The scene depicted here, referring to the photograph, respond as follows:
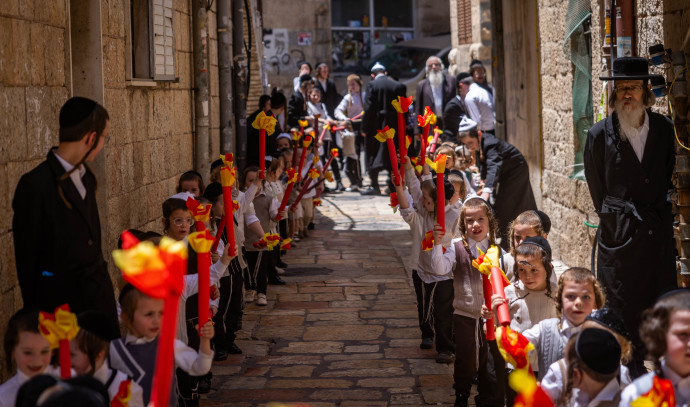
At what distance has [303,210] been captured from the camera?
12.7m

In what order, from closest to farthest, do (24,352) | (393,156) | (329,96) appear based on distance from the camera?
1. (24,352)
2. (393,156)
3. (329,96)

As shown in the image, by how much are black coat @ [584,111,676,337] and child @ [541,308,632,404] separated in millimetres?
1424

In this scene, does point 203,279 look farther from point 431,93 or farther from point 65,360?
point 431,93

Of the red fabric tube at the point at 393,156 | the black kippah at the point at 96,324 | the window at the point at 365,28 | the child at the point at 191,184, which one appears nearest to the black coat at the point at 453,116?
the child at the point at 191,184

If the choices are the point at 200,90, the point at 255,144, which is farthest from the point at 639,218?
the point at 255,144

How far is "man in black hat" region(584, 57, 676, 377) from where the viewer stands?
5.76 metres

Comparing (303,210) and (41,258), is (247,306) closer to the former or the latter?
(303,210)

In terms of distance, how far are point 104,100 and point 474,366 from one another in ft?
10.6

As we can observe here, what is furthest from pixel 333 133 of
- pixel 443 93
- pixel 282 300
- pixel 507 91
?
pixel 282 300

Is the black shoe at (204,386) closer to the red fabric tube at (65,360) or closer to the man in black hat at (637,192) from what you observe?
the man in black hat at (637,192)

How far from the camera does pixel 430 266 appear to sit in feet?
22.4

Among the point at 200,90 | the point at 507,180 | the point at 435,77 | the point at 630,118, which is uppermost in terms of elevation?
the point at 435,77

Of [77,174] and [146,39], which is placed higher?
[146,39]

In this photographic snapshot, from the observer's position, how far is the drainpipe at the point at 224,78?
1131 cm
